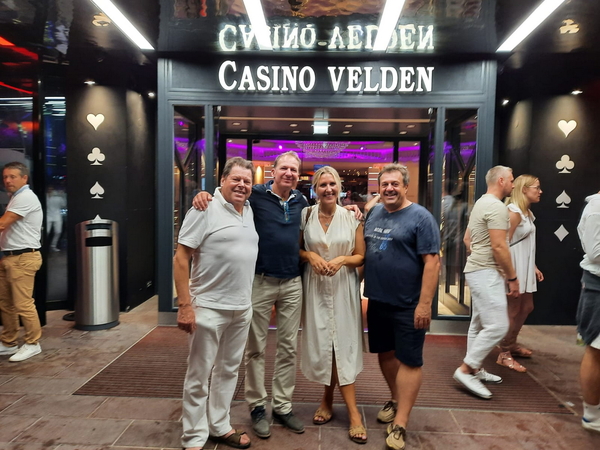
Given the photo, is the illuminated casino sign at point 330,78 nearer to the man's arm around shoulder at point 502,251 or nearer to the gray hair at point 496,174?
the gray hair at point 496,174

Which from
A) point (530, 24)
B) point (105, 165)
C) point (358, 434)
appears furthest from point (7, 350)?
point (530, 24)

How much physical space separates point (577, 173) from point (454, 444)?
13.4 ft

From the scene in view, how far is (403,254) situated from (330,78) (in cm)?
289

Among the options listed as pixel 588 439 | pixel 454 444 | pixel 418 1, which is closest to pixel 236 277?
pixel 454 444

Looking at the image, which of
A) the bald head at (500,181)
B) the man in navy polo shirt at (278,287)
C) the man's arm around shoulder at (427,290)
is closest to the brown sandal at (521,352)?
the bald head at (500,181)

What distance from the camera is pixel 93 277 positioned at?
4.72 meters

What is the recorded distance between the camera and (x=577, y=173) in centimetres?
505

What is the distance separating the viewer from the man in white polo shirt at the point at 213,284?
2.31m

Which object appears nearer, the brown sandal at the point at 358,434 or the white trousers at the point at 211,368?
the white trousers at the point at 211,368

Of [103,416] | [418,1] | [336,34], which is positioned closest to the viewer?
[103,416]

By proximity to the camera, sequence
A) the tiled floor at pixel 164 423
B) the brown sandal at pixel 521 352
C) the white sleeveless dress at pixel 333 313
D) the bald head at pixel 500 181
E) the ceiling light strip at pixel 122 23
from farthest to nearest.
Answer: the brown sandal at pixel 521 352 → the ceiling light strip at pixel 122 23 → the bald head at pixel 500 181 → the white sleeveless dress at pixel 333 313 → the tiled floor at pixel 164 423

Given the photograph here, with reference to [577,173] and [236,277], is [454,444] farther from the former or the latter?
[577,173]

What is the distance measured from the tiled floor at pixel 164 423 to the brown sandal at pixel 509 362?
13cm

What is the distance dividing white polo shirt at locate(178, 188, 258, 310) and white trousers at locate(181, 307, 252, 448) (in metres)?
0.09
